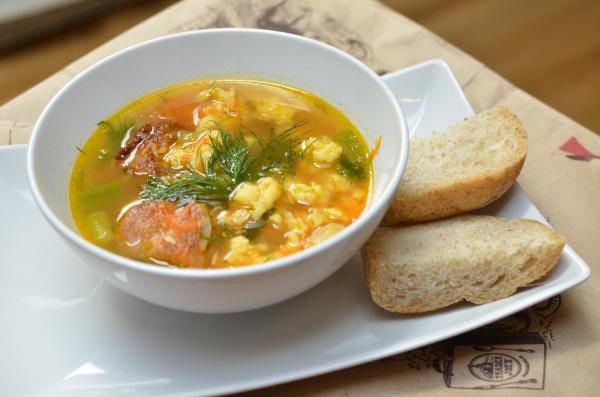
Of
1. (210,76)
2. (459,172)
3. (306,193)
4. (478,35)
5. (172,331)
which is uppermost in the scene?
(210,76)

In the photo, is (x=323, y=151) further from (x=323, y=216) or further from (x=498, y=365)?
(x=498, y=365)

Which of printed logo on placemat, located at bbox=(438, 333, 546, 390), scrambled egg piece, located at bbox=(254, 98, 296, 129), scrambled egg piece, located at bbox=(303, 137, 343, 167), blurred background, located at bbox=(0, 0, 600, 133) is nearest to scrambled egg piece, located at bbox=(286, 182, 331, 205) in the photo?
scrambled egg piece, located at bbox=(303, 137, 343, 167)

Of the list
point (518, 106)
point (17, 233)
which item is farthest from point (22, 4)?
point (518, 106)

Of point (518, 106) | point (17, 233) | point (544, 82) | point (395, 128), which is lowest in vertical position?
point (544, 82)

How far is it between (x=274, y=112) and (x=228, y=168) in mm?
417

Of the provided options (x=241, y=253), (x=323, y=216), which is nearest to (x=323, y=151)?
(x=323, y=216)

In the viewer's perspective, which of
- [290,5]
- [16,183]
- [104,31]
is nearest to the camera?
[16,183]

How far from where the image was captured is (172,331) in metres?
2.34

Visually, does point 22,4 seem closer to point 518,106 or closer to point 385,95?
point 385,95

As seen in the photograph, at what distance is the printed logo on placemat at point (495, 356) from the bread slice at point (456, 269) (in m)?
0.14

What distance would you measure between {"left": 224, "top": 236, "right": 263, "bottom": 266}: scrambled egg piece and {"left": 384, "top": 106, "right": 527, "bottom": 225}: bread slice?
619mm

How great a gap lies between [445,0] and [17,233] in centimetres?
321

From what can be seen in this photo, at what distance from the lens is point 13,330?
2.32 meters

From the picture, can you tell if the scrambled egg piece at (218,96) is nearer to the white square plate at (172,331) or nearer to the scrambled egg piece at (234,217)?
the scrambled egg piece at (234,217)
